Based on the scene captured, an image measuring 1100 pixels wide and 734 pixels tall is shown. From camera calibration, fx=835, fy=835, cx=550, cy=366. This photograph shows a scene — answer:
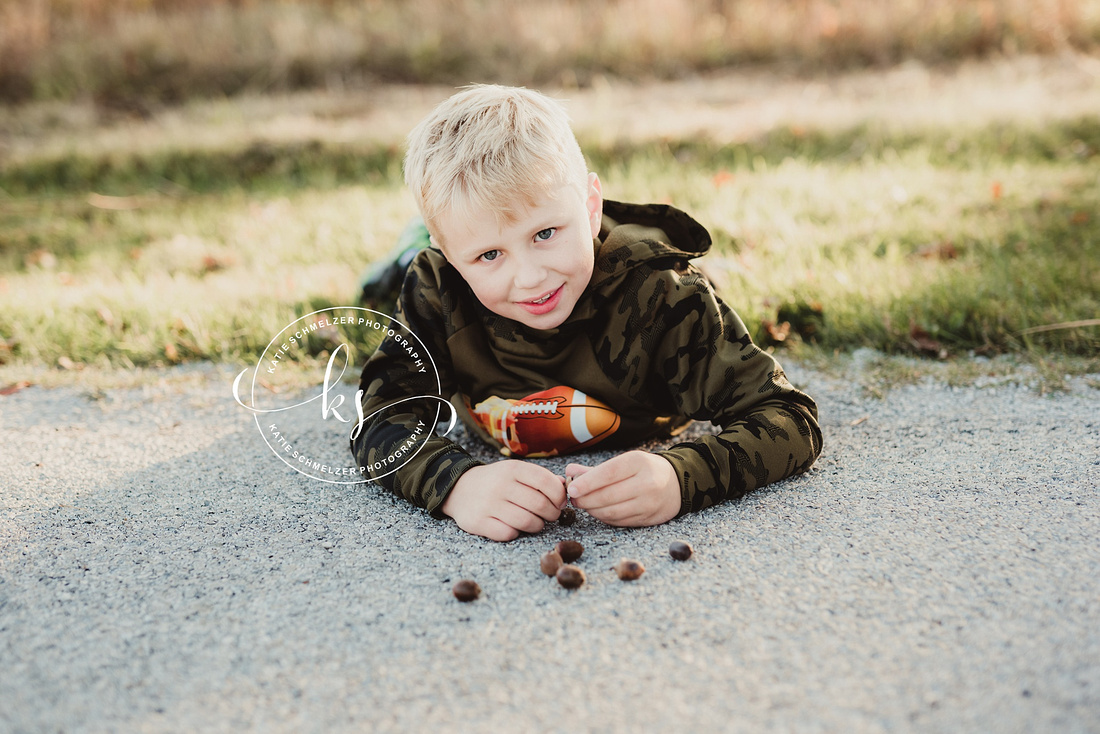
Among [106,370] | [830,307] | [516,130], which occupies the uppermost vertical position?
[516,130]

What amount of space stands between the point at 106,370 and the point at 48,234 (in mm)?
2818

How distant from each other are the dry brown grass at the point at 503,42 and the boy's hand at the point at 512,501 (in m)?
7.33

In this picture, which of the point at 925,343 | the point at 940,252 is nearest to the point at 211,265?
the point at 925,343

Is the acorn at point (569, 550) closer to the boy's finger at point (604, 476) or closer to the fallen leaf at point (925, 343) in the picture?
the boy's finger at point (604, 476)

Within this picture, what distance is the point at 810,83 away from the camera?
850 centimetres

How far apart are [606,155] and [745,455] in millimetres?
4625

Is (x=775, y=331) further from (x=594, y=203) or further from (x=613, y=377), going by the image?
(x=594, y=203)

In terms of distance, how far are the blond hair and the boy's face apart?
31 mm

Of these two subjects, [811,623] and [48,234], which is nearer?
[811,623]

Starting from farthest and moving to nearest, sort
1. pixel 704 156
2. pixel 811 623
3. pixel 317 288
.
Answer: pixel 704 156
pixel 317 288
pixel 811 623

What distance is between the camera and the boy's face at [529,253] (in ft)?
7.32

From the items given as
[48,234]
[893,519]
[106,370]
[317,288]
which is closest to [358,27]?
[48,234]

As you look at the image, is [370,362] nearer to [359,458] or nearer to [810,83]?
[359,458]

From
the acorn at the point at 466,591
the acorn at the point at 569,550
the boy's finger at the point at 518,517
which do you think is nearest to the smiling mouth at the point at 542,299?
the boy's finger at the point at 518,517
